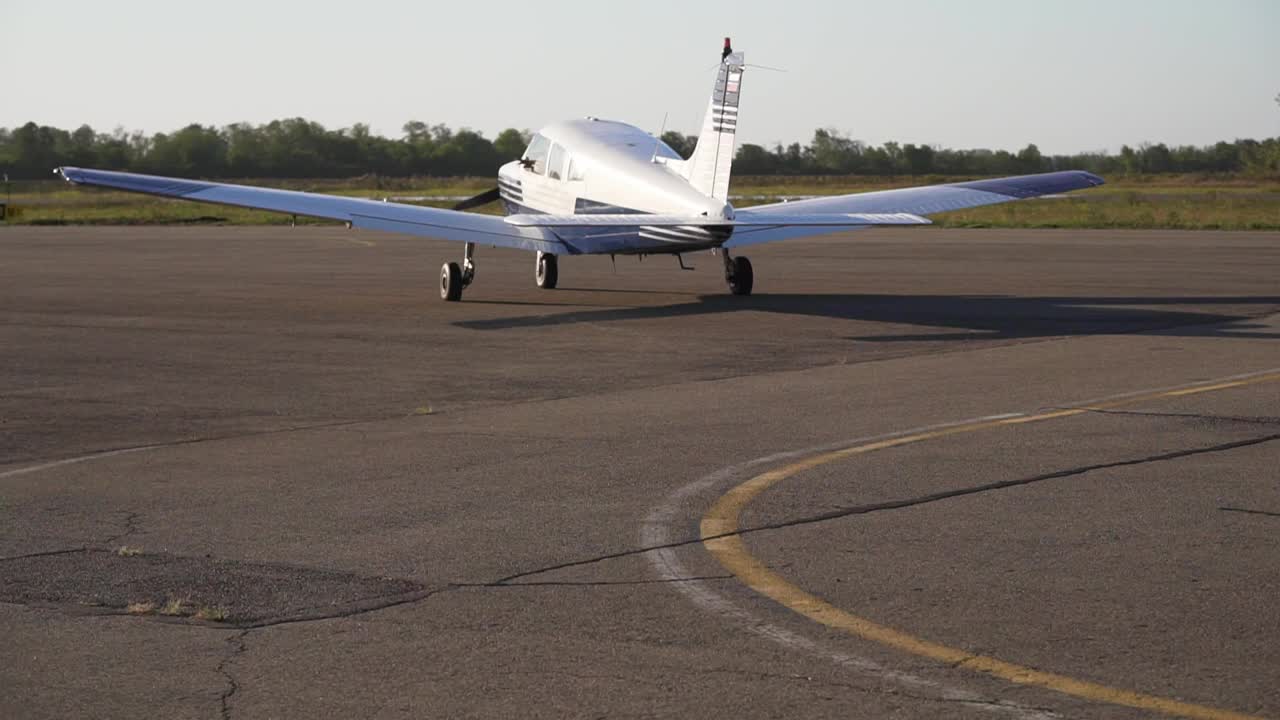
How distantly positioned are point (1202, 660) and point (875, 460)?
4.68m

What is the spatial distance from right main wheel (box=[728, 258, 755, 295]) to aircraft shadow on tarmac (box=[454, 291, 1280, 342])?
0.87 ft

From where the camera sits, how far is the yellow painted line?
5.61m

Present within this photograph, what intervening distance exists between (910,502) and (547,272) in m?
19.4

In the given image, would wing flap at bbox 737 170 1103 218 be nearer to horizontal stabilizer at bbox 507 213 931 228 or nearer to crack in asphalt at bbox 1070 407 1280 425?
horizontal stabilizer at bbox 507 213 931 228

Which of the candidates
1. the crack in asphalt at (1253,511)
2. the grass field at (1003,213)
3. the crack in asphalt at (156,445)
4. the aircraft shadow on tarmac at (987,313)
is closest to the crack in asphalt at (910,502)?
the crack in asphalt at (1253,511)

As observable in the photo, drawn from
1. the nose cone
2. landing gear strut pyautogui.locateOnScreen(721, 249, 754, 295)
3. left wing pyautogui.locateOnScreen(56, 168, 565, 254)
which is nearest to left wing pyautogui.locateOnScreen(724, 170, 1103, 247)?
landing gear strut pyautogui.locateOnScreen(721, 249, 754, 295)

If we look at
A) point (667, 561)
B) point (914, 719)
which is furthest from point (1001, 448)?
point (914, 719)

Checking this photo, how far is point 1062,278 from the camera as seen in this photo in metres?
30.1

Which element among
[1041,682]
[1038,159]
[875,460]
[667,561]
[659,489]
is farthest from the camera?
[1038,159]

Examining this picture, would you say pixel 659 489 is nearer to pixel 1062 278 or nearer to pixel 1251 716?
pixel 1251 716

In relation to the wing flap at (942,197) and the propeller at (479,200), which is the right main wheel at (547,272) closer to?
the wing flap at (942,197)

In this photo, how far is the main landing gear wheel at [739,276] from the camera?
85.9 feet

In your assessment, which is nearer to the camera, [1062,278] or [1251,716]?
[1251,716]

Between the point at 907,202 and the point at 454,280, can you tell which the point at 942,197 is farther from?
the point at 454,280
